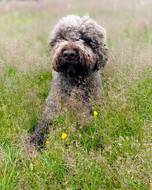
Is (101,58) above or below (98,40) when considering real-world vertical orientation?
below

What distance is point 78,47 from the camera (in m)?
5.28

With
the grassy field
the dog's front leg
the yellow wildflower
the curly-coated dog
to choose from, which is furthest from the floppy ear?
the yellow wildflower

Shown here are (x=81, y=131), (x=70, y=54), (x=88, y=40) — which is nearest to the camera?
(x=81, y=131)

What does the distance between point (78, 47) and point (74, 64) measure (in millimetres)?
173

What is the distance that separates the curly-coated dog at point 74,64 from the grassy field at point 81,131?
0.50 ft

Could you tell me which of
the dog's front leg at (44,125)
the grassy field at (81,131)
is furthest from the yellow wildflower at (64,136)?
the dog's front leg at (44,125)

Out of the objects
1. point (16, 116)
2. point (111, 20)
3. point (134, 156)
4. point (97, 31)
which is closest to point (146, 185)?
point (134, 156)

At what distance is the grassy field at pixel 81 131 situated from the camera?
3783mm

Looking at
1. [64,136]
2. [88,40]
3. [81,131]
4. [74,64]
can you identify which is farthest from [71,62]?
[64,136]

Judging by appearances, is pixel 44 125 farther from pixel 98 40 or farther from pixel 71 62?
pixel 98 40

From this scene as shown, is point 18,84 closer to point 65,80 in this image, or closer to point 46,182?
point 65,80

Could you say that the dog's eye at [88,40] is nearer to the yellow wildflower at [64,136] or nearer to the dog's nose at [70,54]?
the dog's nose at [70,54]

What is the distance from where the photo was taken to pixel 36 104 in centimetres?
560

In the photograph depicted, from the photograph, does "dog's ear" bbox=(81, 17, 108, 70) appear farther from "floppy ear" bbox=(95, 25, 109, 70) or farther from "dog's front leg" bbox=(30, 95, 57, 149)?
"dog's front leg" bbox=(30, 95, 57, 149)
